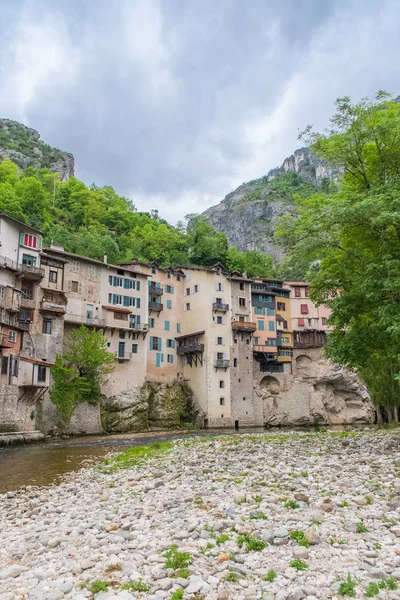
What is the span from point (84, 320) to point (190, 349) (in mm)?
17547

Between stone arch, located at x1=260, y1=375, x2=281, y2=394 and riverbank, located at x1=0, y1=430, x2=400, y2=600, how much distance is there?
59968 mm

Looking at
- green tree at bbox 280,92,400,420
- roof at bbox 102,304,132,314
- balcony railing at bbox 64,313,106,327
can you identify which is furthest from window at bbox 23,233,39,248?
green tree at bbox 280,92,400,420

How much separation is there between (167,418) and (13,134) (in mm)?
174155

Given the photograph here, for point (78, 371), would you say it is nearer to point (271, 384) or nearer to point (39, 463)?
point (39, 463)

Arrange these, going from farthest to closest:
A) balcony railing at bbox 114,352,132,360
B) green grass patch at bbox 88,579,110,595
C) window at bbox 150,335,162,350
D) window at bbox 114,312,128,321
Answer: window at bbox 150,335,162,350 → window at bbox 114,312,128,321 → balcony railing at bbox 114,352,132,360 → green grass patch at bbox 88,579,110,595

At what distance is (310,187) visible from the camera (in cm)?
19350

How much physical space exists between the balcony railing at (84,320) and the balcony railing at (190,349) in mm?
14772

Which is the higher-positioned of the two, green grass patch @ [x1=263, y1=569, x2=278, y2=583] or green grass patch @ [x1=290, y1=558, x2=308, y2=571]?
green grass patch @ [x1=290, y1=558, x2=308, y2=571]

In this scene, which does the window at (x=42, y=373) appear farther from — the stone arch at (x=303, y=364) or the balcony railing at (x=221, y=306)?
the stone arch at (x=303, y=364)

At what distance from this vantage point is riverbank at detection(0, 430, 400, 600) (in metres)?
6.46

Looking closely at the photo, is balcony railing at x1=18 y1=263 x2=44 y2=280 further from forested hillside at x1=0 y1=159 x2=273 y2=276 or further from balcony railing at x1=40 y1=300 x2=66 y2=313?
forested hillside at x1=0 y1=159 x2=273 y2=276

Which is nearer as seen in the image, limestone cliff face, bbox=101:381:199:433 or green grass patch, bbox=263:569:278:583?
green grass patch, bbox=263:569:278:583

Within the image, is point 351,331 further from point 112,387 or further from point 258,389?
point 258,389

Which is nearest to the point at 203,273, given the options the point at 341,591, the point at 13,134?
the point at 341,591
